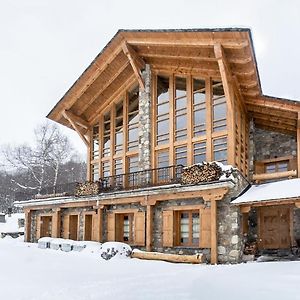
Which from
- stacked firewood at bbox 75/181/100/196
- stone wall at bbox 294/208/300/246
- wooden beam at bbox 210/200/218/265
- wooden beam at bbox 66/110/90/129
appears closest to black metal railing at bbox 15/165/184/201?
stacked firewood at bbox 75/181/100/196

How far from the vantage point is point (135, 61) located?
1752 cm

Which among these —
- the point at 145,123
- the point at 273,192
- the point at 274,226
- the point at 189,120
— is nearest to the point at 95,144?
the point at 145,123

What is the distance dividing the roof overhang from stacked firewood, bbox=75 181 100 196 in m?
3.81

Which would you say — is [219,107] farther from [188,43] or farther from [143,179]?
[143,179]

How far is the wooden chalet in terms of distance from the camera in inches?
554

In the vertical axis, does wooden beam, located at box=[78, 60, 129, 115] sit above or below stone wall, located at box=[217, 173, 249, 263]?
above

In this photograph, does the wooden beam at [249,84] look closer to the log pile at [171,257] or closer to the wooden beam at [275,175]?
the wooden beam at [275,175]

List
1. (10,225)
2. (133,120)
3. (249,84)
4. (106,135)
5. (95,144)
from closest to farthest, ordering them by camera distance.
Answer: (249,84)
(133,120)
(106,135)
(95,144)
(10,225)

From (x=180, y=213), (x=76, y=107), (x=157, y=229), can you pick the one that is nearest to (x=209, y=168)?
(x=180, y=213)

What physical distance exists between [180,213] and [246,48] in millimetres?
6910

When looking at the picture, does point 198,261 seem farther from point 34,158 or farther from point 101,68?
point 34,158

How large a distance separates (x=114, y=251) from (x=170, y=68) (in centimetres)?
860

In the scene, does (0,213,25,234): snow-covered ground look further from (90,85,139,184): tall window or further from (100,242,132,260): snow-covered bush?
(100,242,132,260): snow-covered bush

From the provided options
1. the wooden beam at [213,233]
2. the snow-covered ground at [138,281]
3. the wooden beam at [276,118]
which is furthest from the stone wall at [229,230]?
the wooden beam at [276,118]
